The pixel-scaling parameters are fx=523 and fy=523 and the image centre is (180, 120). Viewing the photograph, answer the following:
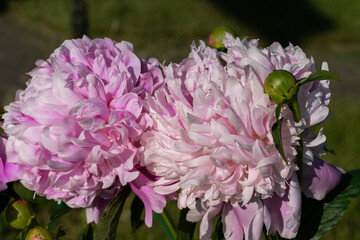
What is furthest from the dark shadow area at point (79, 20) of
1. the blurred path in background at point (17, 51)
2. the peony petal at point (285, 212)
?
the peony petal at point (285, 212)

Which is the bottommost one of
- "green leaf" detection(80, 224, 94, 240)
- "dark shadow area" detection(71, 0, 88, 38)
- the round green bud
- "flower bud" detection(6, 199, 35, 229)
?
"green leaf" detection(80, 224, 94, 240)

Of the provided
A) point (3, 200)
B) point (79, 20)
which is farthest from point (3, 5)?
point (3, 200)

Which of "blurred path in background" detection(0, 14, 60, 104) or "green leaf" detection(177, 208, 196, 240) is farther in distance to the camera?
"blurred path in background" detection(0, 14, 60, 104)

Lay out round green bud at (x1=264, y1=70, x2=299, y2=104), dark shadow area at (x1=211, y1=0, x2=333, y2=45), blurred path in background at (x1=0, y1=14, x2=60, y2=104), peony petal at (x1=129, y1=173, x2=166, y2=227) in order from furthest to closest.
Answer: dark shadow area at (x1=211, y1=0, x2=333, y2=45) → blurred path in background at (x1=0, y1=14, x2=60, y2=104) → peony petal at (x1=129, y1=173, x2=166, y2=227) → round green bud at (x1=264, y1=70, x2=299, y2=104)

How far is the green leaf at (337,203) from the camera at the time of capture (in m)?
0.55

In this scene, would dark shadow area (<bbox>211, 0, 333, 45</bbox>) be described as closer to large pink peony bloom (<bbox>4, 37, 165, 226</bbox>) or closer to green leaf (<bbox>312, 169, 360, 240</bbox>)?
green leaf (<bbox>312, 169, 360, 240</bbox>)

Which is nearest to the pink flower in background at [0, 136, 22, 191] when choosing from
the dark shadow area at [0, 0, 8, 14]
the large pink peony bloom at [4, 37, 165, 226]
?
the large pink peony bloom at [4, 37, 165, 226]

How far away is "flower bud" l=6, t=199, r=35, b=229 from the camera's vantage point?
0.60m

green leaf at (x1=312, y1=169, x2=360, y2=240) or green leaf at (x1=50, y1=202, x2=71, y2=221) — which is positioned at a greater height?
green leaf at (x1=312, y1=169, x2=360, y2=240)

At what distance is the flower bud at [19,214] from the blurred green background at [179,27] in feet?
6.52

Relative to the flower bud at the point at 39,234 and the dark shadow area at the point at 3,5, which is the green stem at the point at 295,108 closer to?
the flower bud at the point at 39,234

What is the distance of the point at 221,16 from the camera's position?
3.54 meters

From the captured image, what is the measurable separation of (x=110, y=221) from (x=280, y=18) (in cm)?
341

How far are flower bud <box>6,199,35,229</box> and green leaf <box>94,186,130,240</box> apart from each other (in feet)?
0.35
